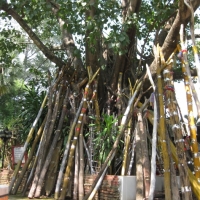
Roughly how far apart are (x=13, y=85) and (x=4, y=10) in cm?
707

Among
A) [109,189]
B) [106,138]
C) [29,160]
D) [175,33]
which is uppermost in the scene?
[175,33]

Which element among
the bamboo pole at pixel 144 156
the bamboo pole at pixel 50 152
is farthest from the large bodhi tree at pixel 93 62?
the bamboo pole at pixel 144 156

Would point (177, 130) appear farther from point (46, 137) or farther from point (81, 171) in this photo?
point (46, 137)

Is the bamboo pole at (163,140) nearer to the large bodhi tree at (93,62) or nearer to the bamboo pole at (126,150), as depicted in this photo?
the large bodhi tree at (93,62)

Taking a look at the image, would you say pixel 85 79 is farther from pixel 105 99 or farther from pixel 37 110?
pixel 37 110

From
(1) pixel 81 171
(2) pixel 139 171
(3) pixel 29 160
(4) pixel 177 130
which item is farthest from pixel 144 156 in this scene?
(3) pixel 29 160

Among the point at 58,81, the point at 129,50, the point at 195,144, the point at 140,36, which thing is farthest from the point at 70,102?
the point at 195,144

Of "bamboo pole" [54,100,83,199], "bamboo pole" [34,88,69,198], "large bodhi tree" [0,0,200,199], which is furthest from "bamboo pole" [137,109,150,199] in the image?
"bamboo pole" [34,88,69,198]

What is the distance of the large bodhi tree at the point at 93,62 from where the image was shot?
6.25 metres

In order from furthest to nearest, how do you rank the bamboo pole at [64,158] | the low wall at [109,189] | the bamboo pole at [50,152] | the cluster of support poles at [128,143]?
the bamboo pole at [50,152]
the bamboo pole at [64,158]
the low wall at [109,189]
the cluster of support poles at [128,143]

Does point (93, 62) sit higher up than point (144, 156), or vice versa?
point (93, 62)

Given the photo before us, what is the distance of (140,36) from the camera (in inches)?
322

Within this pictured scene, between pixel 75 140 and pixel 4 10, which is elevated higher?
pixel 4 10

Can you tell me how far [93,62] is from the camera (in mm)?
7621
